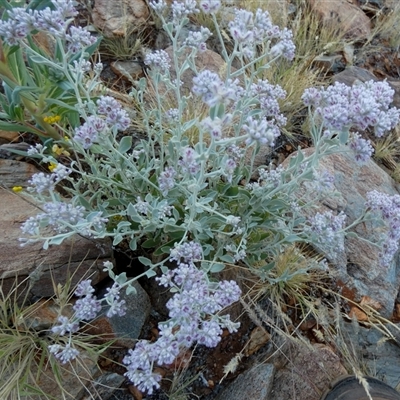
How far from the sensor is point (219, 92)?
119 centimetres

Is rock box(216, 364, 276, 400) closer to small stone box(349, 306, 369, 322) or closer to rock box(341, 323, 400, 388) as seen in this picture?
rock box(341, 323, 400, 388)

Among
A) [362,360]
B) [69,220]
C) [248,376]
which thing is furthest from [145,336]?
[362,360]

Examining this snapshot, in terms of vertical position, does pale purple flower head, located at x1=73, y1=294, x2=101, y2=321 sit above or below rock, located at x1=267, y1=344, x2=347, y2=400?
above

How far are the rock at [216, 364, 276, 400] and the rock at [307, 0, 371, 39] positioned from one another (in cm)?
282

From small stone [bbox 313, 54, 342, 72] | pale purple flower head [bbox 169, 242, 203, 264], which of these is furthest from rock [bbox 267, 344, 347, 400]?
small stone [bbox 313, 54, 342, 72]

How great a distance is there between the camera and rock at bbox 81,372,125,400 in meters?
2.04

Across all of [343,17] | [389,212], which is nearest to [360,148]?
[389,212]

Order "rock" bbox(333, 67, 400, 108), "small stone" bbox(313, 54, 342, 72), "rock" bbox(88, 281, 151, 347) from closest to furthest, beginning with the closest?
"rock" bbox(88, 281, 151, 347) < "rock" bbox(333, 67, 400, 108) < "small stone" bbox(313, 54, 342, 72)

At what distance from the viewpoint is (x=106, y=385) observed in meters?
2.05

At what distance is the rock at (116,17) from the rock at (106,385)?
7.06ft

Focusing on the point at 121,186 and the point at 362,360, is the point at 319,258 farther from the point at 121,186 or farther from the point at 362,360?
the point at 121,186

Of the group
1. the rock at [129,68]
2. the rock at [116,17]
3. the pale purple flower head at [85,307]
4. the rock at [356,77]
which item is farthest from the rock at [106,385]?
the rock at [356,77]

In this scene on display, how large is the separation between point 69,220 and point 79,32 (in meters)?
0.63

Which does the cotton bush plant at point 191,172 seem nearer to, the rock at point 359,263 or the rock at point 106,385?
the rock at point 106,385
